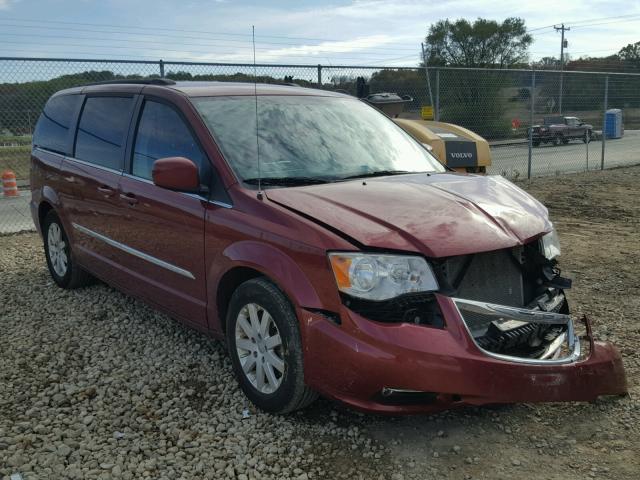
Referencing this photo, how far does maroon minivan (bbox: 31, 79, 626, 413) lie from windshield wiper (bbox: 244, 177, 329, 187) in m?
0.01

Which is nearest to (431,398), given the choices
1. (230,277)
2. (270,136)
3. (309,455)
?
(309,455)

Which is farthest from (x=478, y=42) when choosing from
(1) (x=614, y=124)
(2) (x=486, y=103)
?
(2) (x=486, y=103)

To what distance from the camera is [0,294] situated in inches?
223

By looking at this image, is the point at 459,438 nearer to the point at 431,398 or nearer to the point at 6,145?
the point at 431,398

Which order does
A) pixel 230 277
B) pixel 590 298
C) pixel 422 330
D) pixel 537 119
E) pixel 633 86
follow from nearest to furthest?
pixel 422 330
pixel 230 277
pixel 590 298
pixel 537 119
pixel 633 86

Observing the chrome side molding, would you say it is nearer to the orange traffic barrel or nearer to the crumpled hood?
the crumpled hood

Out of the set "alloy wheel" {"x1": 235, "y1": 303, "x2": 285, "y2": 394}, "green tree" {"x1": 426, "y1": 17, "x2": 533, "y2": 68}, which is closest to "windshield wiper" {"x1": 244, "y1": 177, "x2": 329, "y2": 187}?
"alloy wheel" {"x1": 235, "y1": 303, "x2": 285, "y2": 394}

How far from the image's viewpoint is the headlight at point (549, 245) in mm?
3502

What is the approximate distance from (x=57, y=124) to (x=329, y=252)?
3.77 metres

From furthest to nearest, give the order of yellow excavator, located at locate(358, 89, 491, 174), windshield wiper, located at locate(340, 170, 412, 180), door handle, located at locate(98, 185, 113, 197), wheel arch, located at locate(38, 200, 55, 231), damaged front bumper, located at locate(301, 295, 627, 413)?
yellow excavator, located at locate(358, 89, 491, 174) < wheel arch, located at locate(38, 200, 55, 231) < door handle, located at locate(98, 185, 113, 197) < windshield wiper, located at locate(340, 170, 412, 180) < damaged front bumper, located at locate(301, 295, 627, 413)

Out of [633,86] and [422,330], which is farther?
[633,86]

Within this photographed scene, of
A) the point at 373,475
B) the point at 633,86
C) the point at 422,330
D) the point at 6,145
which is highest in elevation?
the point at 633,86

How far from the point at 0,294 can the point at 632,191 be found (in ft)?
34.8

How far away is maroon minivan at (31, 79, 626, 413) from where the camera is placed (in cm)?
287
